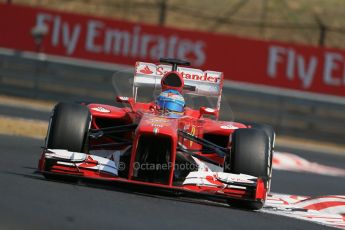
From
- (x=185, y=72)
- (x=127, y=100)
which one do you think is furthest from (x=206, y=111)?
(x=127, y=100)

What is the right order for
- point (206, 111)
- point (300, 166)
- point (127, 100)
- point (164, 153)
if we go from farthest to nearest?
point (300, 166) → point (127, 100) → point (206, 111) → point (164, 153)

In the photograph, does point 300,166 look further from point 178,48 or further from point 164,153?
point 178,48

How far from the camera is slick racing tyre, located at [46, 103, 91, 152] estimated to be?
9055mm

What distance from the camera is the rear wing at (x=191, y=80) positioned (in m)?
11.1

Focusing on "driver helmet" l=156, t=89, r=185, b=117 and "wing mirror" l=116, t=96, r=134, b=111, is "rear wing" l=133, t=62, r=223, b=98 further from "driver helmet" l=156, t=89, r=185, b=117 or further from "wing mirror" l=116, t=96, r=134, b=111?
"driver helmet" l=156, t=89, r=185, b=117

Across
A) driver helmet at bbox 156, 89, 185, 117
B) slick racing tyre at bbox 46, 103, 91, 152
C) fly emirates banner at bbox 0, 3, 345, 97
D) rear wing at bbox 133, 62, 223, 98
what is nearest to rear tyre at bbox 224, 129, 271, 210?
driver helmet at bbox 156, 89, 185, 117

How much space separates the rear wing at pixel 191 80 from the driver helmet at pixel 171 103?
2.29 feet

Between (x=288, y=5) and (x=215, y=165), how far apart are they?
73.6 ft

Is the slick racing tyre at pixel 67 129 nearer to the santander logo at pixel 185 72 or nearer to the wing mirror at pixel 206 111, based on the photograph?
the wing mirror at pixel 206 111

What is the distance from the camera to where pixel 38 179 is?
8.98 meters

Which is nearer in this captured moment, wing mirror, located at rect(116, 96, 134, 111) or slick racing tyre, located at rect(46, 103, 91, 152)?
slick racing tyre, located at rect(46, 103, 91, 152)

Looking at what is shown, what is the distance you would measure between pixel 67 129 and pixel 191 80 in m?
2.54

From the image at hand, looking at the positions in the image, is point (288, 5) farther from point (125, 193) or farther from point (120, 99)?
point (125, 193)

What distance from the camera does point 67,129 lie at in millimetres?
9094
